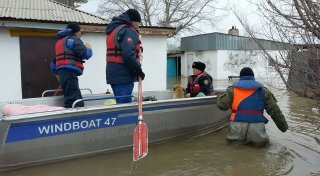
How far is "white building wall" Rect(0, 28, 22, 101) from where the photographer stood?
8883 mm

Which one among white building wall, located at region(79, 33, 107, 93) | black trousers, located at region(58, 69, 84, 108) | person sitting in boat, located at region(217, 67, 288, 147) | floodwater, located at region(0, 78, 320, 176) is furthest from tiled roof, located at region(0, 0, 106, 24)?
person sitting in boat, located at region(217, 67, 288, 147)

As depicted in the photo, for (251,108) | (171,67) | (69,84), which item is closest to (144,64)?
(69,84)

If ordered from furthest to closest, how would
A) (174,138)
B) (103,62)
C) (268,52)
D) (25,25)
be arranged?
1. (103,62)
2. (25,25)
3. (174,138)
4. (268,52)

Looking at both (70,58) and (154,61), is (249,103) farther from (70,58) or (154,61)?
(154,61)

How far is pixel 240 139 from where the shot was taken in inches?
245

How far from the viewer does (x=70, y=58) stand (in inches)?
237

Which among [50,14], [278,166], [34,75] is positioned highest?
[50,14]

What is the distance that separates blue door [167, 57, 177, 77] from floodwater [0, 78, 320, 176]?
2596 centimetres

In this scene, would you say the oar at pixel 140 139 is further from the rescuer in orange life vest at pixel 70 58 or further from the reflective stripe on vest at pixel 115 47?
the rescuer in orange life vest at pixel 70 58

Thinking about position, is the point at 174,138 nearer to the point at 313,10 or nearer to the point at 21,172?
the point at 21,172

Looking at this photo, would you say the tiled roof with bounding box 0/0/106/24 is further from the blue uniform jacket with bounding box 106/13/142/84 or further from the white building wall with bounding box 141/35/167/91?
the blue uniform jacket with bounding box 106/13/142/84

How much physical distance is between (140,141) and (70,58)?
6.18 ft

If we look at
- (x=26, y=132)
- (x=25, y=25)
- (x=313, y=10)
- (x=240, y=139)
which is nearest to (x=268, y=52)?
(x=313, y=10)

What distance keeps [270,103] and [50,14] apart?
647cm
